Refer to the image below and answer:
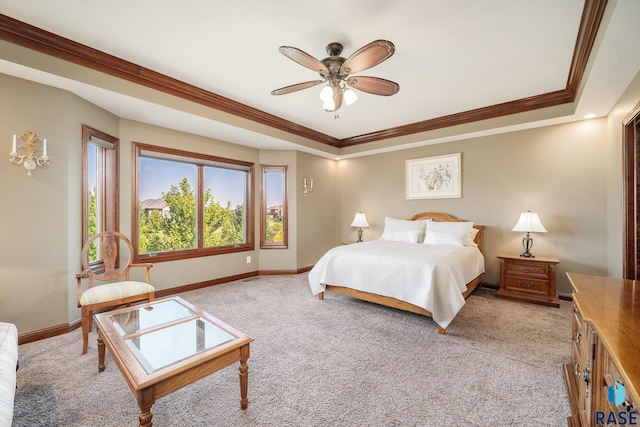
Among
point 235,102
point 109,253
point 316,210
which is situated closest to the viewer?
point 109,253

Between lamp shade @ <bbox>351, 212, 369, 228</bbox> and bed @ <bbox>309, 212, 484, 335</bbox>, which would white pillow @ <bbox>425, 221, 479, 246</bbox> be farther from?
lamp shade @ <bbox>351, 212, 369, 228</bbox>

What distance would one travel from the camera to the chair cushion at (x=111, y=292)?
8.10 ft

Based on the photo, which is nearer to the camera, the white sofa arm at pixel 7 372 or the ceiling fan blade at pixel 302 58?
the white sofa arm at pixel 7 372

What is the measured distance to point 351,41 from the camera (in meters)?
2.48

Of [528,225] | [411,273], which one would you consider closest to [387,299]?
[411,273]

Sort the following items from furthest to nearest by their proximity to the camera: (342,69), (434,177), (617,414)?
(434,177) → (342,69) → (617,414)

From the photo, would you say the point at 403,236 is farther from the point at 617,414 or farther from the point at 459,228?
the point at 617,414

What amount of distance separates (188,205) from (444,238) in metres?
4.11

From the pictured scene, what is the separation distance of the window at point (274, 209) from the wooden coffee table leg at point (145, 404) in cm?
406

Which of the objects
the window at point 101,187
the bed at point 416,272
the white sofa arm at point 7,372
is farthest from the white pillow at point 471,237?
the window at point 101,187

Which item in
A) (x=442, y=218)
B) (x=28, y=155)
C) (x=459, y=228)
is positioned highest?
(x=28, y=155)

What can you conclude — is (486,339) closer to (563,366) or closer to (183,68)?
(563,366)

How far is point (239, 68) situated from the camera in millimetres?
2941

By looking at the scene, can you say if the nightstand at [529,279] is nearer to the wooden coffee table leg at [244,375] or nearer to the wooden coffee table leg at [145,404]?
the wooden coffee table leg at [244,375]
